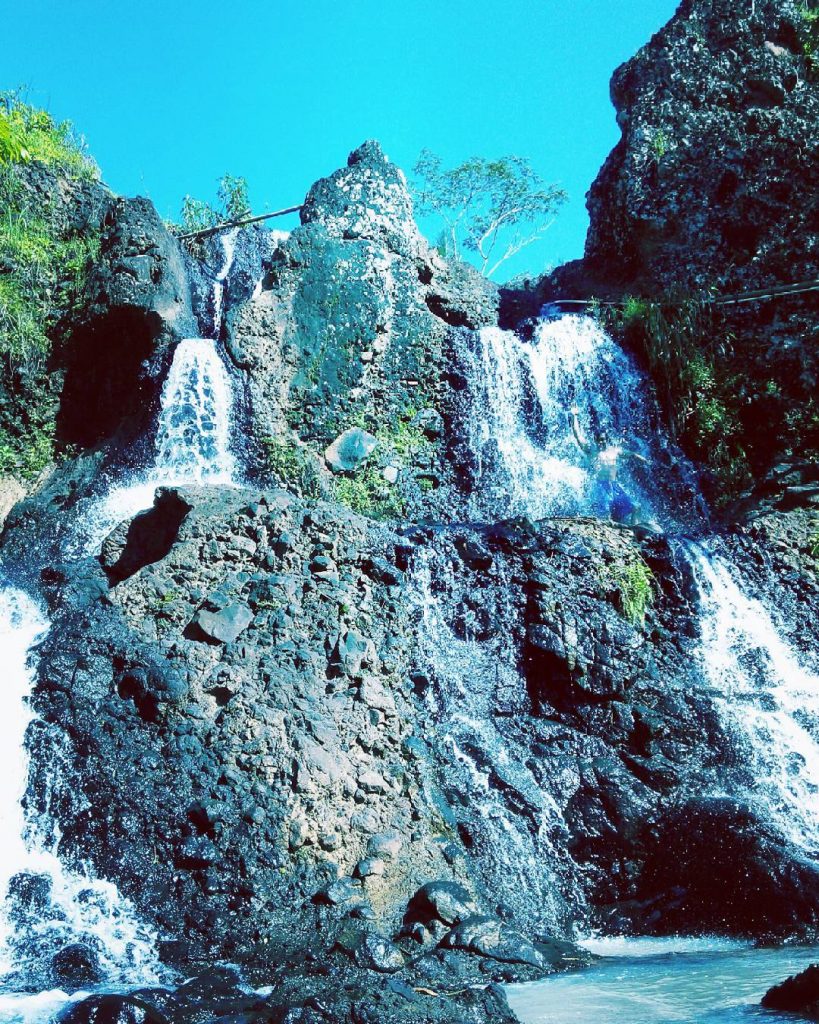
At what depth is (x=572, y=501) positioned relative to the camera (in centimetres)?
1201

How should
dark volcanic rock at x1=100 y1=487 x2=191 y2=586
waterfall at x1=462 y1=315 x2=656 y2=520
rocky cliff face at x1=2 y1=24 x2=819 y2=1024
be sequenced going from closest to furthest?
rocky cliff face at x1=2 y1=24 x2=819 y2=1024 < dark volcanic rock at x1=100 y1=487 x2=191 y2=586 < waterfall at x1=462 y1=315 x2=656 y2=520

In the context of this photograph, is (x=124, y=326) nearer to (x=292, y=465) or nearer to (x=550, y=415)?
(x=292, y=465)

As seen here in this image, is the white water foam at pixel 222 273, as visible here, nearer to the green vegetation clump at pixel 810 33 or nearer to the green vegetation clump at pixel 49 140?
the green vegetation clump at pixel 49 140

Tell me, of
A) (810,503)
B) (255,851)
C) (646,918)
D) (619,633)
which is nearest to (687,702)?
(619,633)

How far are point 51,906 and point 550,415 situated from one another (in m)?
9.57

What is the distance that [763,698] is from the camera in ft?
27.0

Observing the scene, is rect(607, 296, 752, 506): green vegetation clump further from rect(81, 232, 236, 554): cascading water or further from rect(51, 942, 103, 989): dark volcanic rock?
rect(51, 942, 103, 989): dark volcanic rock

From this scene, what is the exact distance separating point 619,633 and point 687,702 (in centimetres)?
93

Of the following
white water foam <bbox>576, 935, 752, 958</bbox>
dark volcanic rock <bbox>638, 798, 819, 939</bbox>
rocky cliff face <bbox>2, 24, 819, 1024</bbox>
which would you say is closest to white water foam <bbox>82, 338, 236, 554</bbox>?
rocky cliff face <bbox>2, 24, 819, 1024</bbox>

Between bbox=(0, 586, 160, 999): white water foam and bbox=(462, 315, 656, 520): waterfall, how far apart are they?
713cm

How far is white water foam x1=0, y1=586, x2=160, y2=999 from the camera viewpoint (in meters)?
5.04

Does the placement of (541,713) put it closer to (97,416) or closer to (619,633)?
(619,633)

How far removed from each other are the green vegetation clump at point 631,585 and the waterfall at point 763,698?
0.63 meters

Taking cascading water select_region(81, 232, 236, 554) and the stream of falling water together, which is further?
cascading water select_region(81, 232, 236, 554)
